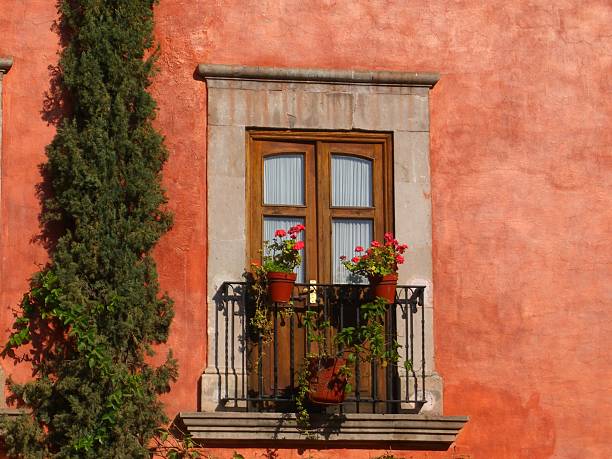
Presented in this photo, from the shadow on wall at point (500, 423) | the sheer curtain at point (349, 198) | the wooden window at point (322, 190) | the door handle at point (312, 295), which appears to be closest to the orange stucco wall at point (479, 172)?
the shadow on wall at point (500, 423)

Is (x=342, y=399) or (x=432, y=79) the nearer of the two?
(x=342, y=399)

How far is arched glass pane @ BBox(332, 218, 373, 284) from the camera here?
10.9m

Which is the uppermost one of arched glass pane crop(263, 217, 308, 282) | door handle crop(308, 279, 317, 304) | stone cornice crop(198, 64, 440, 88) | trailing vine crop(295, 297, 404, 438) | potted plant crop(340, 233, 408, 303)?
stone cornice crop(198, 64, 440, 88)

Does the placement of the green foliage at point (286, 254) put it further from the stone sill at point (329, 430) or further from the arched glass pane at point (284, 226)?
the stone sill at point (329, 430)

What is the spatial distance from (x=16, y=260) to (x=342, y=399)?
232cm

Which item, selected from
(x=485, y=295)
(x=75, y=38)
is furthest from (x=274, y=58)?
(x=485, y=295)

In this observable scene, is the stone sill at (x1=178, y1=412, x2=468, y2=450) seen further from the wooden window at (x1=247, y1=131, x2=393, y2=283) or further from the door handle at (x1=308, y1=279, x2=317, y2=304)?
the wooden window at (x1=247, y1=131, x2=393, y2=283)

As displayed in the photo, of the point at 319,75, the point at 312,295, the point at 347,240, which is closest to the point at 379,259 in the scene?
the point at 347,240

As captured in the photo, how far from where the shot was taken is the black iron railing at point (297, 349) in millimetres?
10508

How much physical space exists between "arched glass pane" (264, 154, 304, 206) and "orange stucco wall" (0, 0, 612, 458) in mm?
480

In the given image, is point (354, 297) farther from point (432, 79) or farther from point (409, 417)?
point (432, 79)

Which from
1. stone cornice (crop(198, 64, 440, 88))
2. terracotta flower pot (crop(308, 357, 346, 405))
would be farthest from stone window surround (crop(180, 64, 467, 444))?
terracotta flower pot (crop(308, 357, 346, 405))

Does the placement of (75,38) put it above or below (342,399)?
above

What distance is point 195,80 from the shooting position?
35.6 feet
